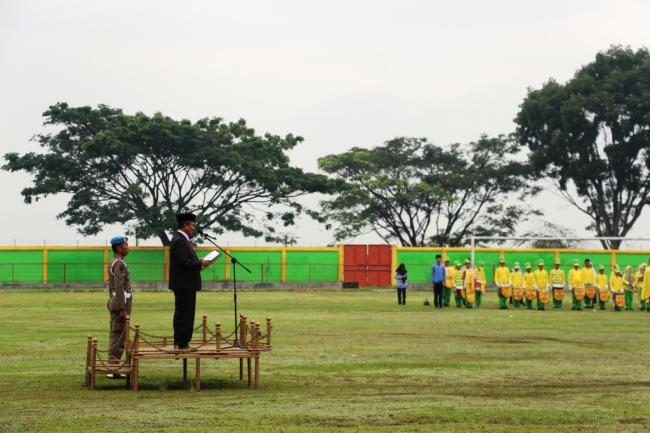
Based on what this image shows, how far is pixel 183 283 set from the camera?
16859 mm

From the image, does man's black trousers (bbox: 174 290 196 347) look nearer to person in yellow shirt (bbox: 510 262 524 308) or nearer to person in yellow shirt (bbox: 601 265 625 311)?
person in yellow shirt (bbox: 510 262 524 308)

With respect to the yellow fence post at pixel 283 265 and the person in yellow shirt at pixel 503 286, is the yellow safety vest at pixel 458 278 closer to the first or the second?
the person in yellow shirt at pixel 503 286

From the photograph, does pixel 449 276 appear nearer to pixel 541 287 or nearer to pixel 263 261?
pixel 541 287

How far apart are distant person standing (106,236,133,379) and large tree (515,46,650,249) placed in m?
53.4

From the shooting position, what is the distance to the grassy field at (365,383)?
547 inches

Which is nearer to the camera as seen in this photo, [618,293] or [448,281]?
[618,293]

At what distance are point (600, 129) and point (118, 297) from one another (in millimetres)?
55737

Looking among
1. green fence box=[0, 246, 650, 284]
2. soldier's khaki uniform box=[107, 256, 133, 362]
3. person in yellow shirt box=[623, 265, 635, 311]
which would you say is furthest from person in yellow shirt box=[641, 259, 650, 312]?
soldier's khaki uniform box=[107, 256, 133, 362]

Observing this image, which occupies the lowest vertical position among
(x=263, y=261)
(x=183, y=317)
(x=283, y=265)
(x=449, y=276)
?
(x=183, y=317)

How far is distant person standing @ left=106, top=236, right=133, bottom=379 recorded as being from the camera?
18.0m

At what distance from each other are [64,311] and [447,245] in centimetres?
4094

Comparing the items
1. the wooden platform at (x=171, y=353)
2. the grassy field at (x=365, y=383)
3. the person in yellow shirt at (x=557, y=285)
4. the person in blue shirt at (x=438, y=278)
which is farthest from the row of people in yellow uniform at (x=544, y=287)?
the wooden platform at (x=171, y=353)

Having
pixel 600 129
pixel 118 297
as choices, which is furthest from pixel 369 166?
pixel 118 297

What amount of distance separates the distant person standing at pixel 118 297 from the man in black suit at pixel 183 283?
136 cm
